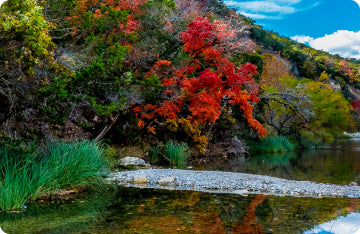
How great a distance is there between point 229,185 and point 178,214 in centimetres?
326

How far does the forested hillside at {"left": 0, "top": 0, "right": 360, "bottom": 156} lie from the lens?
6668mm

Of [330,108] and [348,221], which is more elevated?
[330,108]

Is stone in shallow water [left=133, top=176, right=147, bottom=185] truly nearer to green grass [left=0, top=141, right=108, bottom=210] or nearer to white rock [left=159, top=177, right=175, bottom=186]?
white rock [left=159, top=177, right=175, bottom=186]

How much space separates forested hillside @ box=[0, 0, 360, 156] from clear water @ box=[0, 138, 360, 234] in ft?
5.22

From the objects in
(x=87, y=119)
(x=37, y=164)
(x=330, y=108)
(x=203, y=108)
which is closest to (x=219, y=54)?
(x=203, y=108)

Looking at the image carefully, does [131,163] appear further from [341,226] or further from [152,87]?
[341,226]

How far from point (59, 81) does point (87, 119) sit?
4.83 m

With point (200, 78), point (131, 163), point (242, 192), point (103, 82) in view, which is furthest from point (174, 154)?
point (242, 192)

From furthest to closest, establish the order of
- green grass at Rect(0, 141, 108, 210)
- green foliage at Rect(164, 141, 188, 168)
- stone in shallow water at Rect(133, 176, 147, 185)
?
green foliage at Rect(164, 141, 188, 168)
stone in shallow water at Rect(133, 176, 147, 185)
green grass at Rect(0, 141, 108, 210)

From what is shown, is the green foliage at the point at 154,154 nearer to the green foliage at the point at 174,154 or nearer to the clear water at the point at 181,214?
the green foliage at the point at 174,154

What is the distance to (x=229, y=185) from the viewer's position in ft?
29.7

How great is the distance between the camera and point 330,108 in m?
27.3

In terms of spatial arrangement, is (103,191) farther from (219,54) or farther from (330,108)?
(330,108)

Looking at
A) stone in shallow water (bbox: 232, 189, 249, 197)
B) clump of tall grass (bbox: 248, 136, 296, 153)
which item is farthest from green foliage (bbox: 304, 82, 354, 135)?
stone in shallow water (bbox: 232, 189, 249, 197)
